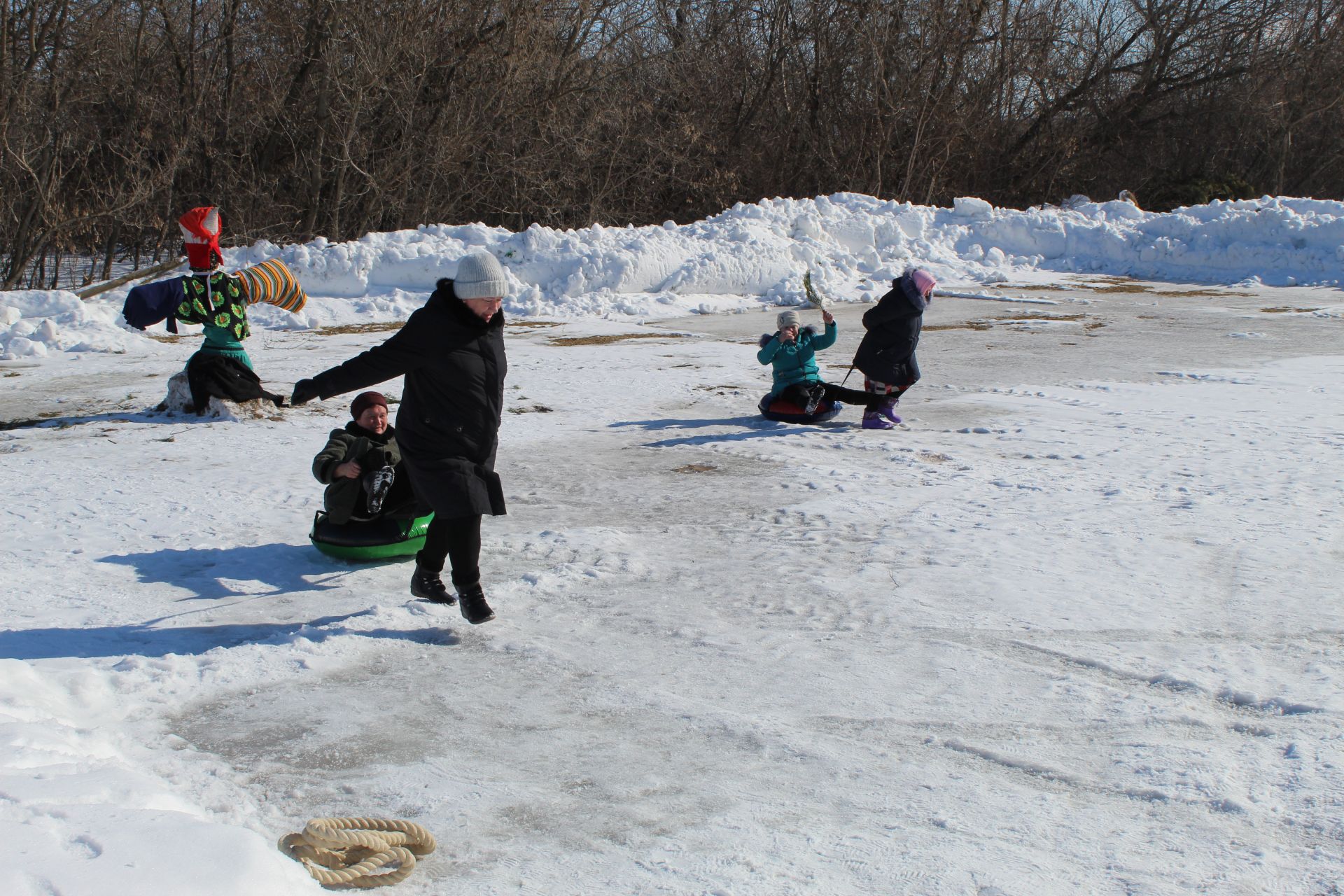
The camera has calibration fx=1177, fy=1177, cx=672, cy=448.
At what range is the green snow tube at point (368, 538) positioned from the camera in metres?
4.74

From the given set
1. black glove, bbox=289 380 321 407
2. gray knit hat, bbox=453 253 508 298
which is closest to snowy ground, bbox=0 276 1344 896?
black glove, bbox=289 380 321 407

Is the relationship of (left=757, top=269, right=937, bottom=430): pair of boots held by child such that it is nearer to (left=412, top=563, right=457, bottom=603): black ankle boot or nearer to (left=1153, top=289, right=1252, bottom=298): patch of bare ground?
(left=412, top=563, right=457, bottom=603): black ankle boot

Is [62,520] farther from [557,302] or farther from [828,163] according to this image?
[828,163]

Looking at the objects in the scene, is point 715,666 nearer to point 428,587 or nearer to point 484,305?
point 428,587

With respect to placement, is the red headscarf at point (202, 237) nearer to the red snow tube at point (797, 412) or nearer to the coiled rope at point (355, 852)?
the red snow tube at point (797, 412)

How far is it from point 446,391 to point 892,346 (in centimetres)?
428

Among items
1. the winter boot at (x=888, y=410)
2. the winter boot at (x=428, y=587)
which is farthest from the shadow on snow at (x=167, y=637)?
the winter boot at (x=888, y=410)

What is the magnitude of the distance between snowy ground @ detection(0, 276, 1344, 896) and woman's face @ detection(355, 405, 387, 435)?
0.58 metres

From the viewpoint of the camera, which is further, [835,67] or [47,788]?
[835,67]

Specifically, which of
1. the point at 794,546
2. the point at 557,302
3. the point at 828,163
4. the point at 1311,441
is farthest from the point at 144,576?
the point at 828,163

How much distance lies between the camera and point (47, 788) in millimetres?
2500

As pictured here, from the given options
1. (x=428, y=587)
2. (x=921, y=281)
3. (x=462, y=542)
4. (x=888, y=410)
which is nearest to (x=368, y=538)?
(x=428, y=587)

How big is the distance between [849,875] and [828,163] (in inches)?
866

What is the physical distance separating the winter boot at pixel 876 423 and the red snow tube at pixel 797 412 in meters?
0.23
